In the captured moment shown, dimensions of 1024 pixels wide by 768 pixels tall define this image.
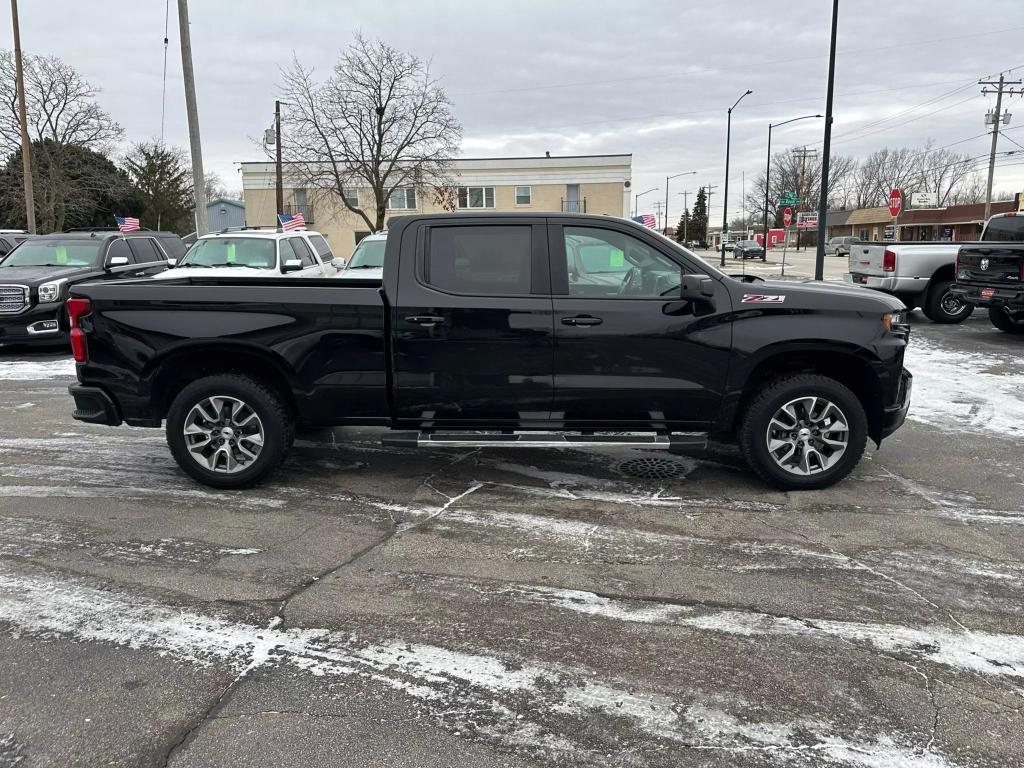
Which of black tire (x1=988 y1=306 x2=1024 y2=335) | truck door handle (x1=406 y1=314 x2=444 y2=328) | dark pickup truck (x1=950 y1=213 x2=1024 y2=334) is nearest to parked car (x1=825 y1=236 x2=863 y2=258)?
dark pickup truck (x1=950 y1=213 x2=1024 y2=334)

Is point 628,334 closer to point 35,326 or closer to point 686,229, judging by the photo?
point 35,326

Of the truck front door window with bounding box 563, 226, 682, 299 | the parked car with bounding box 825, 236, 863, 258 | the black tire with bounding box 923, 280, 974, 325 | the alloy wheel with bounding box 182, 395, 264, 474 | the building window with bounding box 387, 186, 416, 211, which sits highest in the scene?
the building window with bounding box 387, 186, 416, 211

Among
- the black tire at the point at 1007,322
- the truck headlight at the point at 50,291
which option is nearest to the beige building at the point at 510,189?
the black tire at the point at 1007,322

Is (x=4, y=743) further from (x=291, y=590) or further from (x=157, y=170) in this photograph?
(x=157, y=170)

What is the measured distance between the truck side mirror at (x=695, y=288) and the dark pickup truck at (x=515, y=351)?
0.05 metres

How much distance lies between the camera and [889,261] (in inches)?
563

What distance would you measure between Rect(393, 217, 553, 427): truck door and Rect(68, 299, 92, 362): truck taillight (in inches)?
85.1

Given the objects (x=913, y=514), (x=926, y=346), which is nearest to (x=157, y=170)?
(x=926, y=346)

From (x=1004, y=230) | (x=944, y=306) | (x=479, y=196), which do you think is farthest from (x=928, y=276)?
(x=479, y=196)

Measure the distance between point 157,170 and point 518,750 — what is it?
72.8 m

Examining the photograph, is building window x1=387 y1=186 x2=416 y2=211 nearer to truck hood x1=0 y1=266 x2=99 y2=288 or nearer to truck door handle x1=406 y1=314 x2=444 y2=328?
truck hood x1=0 y1=266 x2=99 y2=288

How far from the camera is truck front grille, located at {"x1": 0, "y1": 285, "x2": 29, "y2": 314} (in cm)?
1102

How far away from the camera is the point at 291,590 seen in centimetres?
378

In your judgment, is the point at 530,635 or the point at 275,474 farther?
the point at 275,474
